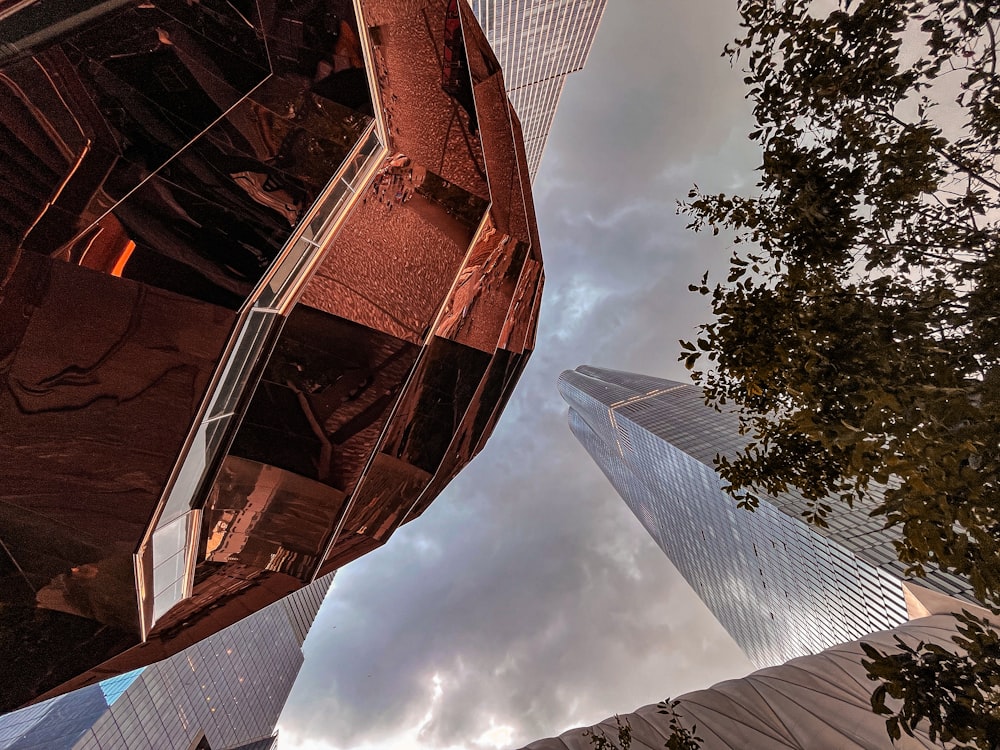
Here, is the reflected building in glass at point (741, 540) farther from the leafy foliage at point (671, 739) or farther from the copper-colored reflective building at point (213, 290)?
the copper-colored reflective building at point (213, 290)

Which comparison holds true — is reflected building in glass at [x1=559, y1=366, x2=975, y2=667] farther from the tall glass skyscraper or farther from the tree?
the tall glass skyscraper

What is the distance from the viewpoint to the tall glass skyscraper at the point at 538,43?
2945 inches

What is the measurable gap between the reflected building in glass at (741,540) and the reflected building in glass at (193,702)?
178ft

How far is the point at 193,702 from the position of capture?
61.6 m

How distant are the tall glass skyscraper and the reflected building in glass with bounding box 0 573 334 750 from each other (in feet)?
303

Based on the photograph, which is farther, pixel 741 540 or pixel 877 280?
pixel 741 540

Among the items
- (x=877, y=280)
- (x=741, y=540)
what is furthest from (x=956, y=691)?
(x=741, y=540)

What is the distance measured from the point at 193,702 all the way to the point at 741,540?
81.2m

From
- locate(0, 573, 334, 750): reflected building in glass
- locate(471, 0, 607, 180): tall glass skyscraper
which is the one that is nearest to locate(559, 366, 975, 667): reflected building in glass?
locate(0, 573, 334, 750): reflected building in glass

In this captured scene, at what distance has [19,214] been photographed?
2.91m

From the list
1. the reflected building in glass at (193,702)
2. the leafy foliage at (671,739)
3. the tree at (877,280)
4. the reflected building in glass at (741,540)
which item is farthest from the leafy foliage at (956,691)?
the reflected building in glass at (193,702)

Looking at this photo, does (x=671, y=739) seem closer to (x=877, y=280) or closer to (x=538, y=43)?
(x=877, y=280)

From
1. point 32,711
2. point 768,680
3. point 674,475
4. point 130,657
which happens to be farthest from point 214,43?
point 32,711

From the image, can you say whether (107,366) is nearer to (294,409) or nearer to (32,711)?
(294,409)
